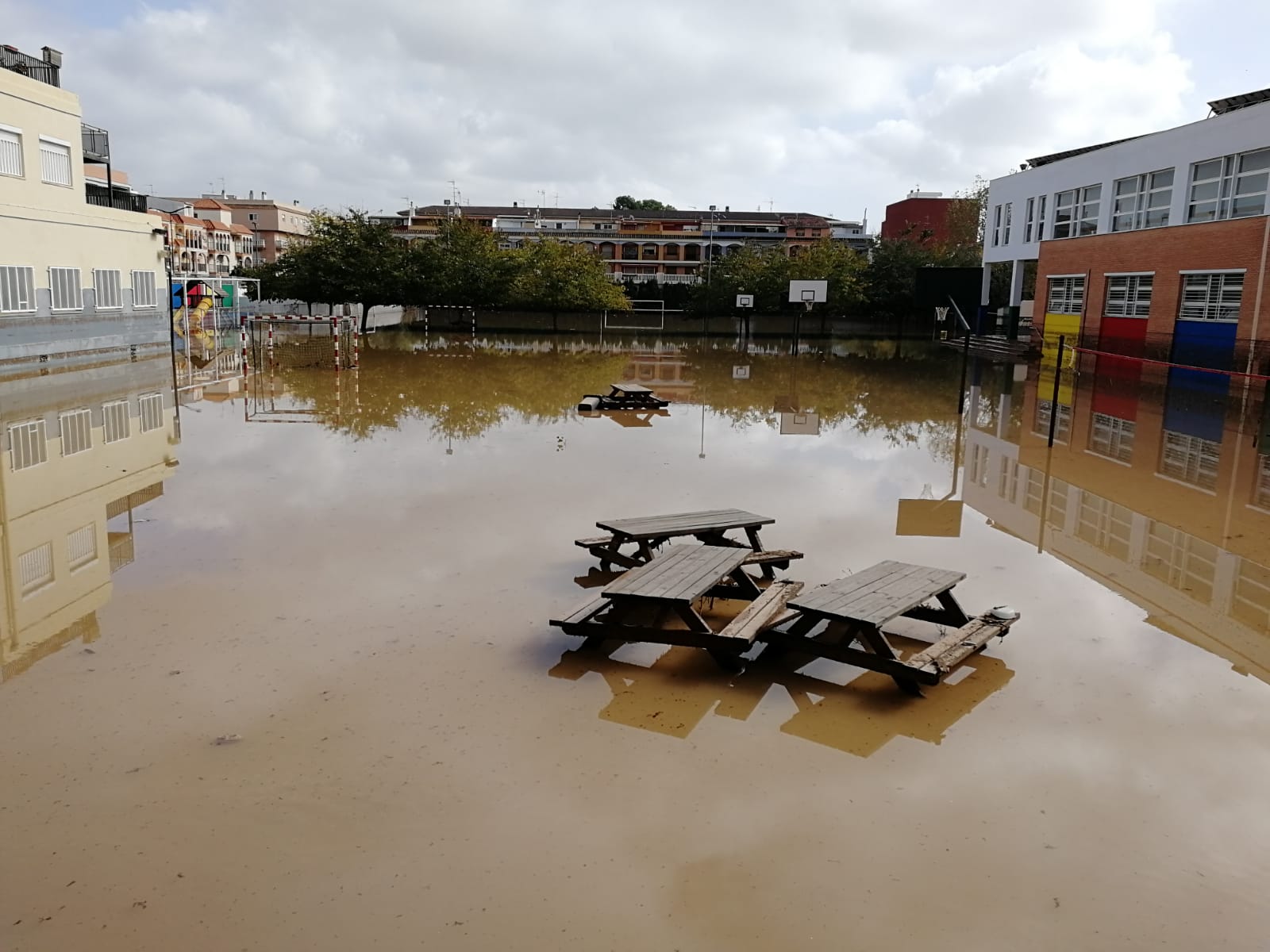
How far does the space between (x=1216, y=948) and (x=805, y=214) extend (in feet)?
390

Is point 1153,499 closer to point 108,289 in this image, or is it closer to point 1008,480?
point 1008,480

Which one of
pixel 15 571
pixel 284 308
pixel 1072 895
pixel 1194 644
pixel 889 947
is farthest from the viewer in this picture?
pixel 284 308

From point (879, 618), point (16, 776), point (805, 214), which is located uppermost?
point (805, 214)

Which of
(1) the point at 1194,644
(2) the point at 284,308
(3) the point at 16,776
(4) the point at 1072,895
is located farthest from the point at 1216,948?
(2) the point at 284,308

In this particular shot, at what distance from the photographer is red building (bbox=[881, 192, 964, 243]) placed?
9388 centimetres

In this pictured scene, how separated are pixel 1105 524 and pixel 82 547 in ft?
37.2

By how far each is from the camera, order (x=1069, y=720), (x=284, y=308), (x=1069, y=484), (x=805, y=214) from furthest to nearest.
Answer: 1. (x=805, y=214)
2. (x=284, y=308)
3. (x=1069, y=484)
4. (x=1069, y=720)

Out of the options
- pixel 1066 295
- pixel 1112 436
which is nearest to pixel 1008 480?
pixel 1112 436

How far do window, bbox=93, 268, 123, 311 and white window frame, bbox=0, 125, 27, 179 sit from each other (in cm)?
384

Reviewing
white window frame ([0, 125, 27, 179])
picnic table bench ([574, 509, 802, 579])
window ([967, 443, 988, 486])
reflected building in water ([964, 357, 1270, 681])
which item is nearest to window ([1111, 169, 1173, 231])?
reflected building in water ([964, 357, 1270, 681])

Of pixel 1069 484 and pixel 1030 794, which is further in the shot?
pixel 1069 484

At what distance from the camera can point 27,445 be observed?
15.0 m

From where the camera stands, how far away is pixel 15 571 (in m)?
8.85

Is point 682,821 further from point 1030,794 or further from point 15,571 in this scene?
point 15,571
